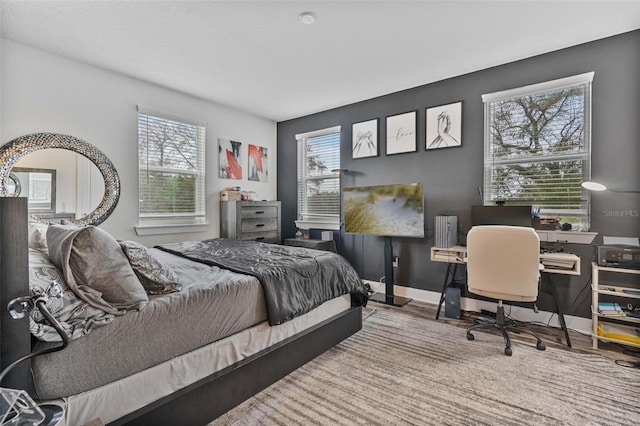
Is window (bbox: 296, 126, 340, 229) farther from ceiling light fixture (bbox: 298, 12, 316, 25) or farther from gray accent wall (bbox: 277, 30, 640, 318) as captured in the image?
ceiling light fixture (bbox: 298, 12, 316, 25)

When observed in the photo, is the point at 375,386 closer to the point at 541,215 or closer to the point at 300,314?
the point at 300,314

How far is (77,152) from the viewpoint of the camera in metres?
3.12

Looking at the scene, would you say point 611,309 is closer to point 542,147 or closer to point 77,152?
point 542,147

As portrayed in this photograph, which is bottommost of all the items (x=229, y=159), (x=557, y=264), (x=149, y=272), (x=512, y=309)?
(x=512, y=309)

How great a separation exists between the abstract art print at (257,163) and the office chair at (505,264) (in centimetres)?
344

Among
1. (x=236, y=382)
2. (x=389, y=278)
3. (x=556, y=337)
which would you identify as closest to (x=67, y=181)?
(x=236, y=382)

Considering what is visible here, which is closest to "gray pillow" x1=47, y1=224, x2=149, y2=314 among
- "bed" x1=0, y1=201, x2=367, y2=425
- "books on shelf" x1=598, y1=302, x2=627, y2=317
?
"bed" x1=0, y1=201, x2=367, y2=425

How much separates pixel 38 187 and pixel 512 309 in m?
4.86

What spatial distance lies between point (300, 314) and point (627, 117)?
A: 3244mm

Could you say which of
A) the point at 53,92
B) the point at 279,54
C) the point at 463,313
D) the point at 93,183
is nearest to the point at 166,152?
the point at 93,183

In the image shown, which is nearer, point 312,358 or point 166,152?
point 312,358

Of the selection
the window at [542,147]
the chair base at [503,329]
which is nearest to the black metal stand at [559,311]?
the chair base at [503,329]

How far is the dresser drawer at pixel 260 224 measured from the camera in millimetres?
4344

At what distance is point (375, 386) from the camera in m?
2.00
